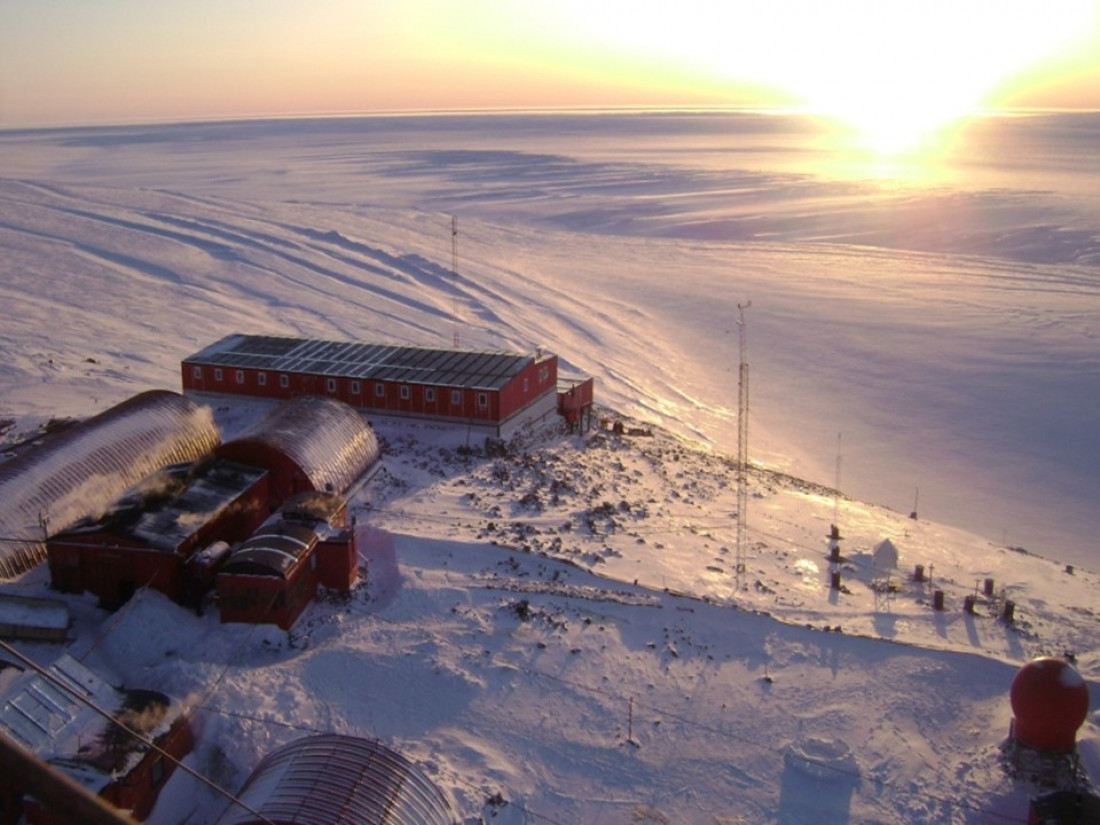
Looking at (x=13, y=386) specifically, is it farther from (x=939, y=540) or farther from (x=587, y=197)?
(x=587, y=197)

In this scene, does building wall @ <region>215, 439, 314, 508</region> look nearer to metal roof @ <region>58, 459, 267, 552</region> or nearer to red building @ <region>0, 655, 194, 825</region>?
metal roof @ <region>58, 459, 267, 552</region>

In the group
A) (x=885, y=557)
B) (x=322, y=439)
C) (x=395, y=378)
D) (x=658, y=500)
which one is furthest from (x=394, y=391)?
(x=885, y=557)

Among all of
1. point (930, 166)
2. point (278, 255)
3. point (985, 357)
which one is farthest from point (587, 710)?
point (930, 166)

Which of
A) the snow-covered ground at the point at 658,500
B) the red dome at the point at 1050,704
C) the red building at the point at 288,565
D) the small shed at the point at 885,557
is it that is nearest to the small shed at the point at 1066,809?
the snow-covered ground at the point at 658,500

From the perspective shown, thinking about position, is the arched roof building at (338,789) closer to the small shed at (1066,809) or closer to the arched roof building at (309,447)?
the small shed at (1066,809)

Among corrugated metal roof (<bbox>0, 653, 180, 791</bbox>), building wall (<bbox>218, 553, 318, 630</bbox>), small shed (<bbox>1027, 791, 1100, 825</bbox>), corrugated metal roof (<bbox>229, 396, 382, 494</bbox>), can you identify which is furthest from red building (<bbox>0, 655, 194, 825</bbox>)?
small shed (<bbox>1027, 791, 1100, 825</bbox>)
